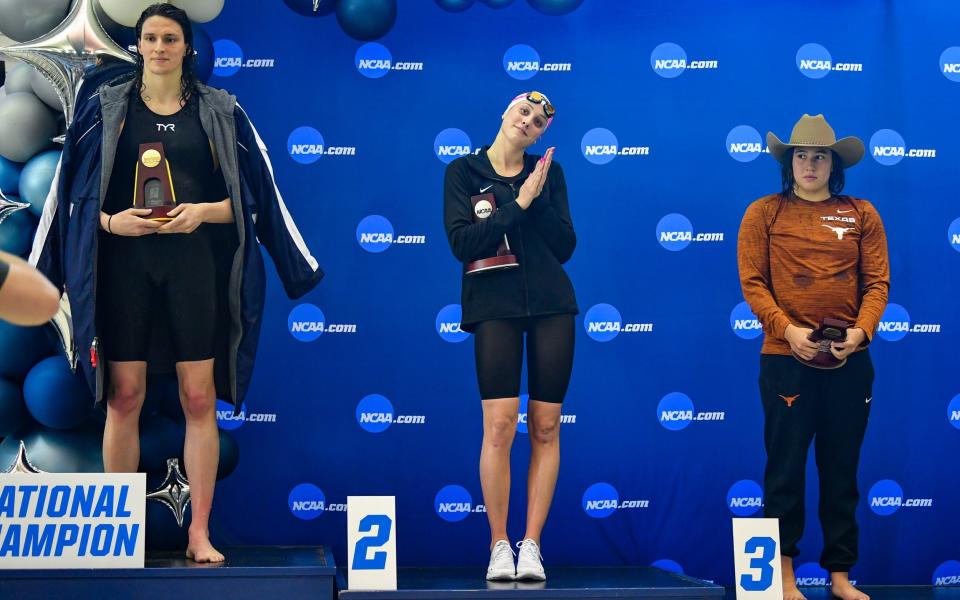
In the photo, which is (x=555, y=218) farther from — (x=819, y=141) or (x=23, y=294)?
(x=23, y=294)

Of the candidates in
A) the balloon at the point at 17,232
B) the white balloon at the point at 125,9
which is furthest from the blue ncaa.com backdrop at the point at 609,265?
the balloon at the point at 17,232

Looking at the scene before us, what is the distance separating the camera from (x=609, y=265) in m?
5.09

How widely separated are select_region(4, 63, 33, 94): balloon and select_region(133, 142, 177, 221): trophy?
26.5 inches

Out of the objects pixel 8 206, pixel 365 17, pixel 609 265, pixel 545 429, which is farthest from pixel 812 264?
pixel 8 206

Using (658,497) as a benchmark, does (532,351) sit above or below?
above

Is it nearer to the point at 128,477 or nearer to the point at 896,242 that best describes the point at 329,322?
the point at 128,477

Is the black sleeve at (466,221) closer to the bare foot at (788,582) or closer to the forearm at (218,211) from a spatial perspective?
the forearm at (218,211)

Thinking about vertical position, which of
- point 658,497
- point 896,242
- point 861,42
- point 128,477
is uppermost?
point 861,42

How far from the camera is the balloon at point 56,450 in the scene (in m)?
4.01

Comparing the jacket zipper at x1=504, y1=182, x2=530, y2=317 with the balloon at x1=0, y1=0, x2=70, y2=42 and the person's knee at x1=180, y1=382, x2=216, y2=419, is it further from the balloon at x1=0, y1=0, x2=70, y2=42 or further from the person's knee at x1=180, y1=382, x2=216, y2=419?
the balloon at x1=0, y1=0, x2=70, y2=42

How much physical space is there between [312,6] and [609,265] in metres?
1.67

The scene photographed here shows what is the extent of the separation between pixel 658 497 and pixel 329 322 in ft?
5.23

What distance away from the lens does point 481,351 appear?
4.12 m

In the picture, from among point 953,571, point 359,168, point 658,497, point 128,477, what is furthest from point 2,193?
point 953,571
